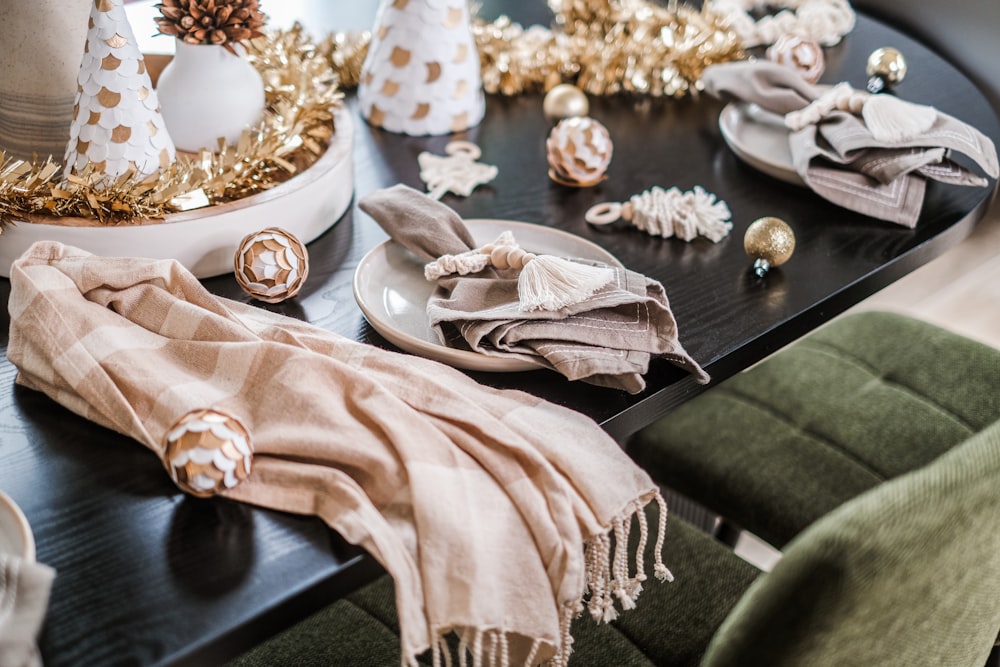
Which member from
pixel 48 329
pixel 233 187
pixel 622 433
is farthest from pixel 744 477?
pixel 48 329

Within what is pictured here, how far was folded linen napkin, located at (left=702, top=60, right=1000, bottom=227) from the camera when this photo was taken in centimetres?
100

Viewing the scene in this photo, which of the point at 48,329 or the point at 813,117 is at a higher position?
the point at 813,117

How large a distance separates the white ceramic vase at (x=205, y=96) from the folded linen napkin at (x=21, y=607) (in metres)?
0.55

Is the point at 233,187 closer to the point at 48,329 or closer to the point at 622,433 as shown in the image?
the point at 48,329

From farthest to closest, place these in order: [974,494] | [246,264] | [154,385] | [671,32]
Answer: [671,32] → [246,264] → [154,385] → [974,494]

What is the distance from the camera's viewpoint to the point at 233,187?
891mm

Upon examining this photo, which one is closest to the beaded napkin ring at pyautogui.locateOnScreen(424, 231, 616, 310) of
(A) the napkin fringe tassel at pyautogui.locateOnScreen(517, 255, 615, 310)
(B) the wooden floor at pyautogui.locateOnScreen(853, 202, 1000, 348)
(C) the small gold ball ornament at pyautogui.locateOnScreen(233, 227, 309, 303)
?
(A) the napkin fringe tassel at pyautogui.locateOnScreen(517, 255, 615, 310)

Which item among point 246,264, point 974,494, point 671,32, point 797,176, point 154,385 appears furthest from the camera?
point 671,32

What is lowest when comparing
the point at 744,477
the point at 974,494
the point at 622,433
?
the point at 744,477

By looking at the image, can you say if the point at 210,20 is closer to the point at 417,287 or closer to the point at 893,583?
the point at 417,287

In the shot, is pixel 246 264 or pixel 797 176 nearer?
pixel 246 264

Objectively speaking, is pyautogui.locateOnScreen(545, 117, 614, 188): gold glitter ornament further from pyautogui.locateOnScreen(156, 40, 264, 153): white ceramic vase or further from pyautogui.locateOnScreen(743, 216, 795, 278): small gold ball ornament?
pyautogui.locateOnScreen(156, 40, 264, 153): white ceramic vase

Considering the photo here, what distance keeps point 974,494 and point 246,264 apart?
0.60 m

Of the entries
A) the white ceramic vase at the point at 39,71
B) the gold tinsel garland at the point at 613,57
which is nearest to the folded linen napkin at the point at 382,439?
the white ceramic vase at the point at 39,71
